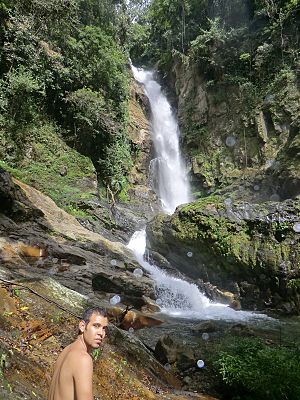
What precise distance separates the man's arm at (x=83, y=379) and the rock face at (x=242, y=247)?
1057 centimetres

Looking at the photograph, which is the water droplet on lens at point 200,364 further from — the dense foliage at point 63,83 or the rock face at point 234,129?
the dense foliage at point 63,83

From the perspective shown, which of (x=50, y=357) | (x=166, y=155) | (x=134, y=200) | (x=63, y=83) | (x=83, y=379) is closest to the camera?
(x=83, y=379)

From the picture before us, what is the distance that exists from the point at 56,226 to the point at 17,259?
4340mm

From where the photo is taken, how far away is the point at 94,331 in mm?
2207

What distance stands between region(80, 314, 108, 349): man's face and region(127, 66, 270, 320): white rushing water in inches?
366

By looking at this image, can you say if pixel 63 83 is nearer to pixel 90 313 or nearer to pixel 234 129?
pixel 234 129

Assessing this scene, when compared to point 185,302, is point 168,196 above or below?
above

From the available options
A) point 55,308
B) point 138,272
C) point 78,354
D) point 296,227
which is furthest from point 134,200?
point 78,354

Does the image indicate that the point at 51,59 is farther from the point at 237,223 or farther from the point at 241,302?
the point at 241,302

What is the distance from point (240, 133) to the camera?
2361 cm

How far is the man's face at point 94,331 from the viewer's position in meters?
2.17

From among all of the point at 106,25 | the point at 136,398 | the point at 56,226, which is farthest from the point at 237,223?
the point at 106,25

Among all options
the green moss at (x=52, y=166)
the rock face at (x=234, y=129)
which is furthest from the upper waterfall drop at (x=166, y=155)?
the green moss at (x=52, y=166)

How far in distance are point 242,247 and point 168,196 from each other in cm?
1189
